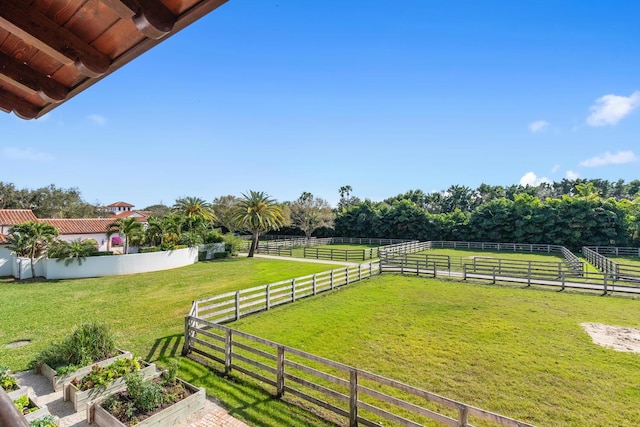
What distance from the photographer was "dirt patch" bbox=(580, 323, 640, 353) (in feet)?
27.8

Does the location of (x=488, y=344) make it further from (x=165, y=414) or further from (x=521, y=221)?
(x=521, y=221)

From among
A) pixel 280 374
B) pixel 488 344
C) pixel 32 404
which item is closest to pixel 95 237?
pixel 32 404

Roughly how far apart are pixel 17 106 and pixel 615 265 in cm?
2271

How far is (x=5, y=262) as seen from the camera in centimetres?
1877

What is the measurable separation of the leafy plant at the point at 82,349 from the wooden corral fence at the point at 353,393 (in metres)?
1.81

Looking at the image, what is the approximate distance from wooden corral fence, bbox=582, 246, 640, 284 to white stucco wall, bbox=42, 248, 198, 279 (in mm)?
24089

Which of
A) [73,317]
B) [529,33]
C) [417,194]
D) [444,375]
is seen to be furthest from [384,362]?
[417,194]

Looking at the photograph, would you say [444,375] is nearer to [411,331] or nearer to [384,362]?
[384,362]

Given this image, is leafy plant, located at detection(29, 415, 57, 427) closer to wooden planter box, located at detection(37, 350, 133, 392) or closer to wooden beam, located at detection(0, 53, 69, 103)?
wooden planter box, located at detection(37, 350, 133, 392)

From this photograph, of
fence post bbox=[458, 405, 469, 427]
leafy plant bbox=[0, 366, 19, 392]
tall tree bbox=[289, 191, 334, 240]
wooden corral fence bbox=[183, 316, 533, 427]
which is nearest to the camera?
fence post bbox=[458, 405, 469, 427]

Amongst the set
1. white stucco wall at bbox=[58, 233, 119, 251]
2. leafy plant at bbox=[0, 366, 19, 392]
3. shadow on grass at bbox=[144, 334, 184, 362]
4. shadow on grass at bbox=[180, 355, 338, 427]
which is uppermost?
white stucco wall at bbox=[58, 233, 119, 251]

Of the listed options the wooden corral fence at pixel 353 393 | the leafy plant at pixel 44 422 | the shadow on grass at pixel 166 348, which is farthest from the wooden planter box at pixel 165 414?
the shadow on grass at pixel 166 348

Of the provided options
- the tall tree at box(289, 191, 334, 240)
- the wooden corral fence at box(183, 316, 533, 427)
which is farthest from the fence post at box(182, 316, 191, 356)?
the tall tree at box(289, 191, 334, 240)

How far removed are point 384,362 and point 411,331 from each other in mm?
2436
